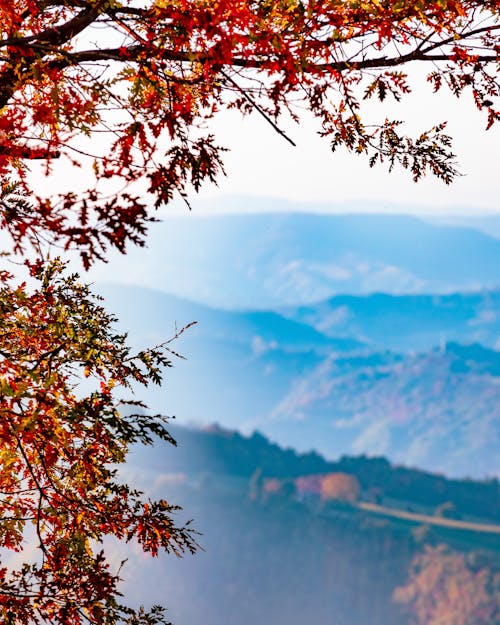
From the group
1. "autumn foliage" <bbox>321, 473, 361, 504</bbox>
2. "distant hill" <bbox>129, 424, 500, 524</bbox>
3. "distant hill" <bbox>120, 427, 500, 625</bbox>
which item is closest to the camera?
"distant hill" <bbox>120, 427, 500, 625</bbox>

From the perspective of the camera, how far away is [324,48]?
5.76 m

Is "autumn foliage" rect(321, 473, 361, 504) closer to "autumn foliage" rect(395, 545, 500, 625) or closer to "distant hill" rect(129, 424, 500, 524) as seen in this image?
"distant hill" rect(129, 424, 500, 524)

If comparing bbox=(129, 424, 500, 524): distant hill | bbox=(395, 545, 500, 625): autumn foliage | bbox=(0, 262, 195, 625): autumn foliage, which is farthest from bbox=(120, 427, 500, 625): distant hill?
bbox=(0, 262, 195, 625): autumn foliage

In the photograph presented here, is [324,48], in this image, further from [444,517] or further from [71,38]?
[444,517]

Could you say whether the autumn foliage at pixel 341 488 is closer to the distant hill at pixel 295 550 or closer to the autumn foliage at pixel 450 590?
the distant hill at pixel 295 550

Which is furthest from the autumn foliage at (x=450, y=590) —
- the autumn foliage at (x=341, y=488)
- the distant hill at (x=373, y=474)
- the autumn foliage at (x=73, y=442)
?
the autumn foliage at (x=73, y=442)

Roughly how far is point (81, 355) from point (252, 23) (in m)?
2.88

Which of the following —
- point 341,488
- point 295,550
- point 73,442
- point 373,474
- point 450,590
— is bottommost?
point 450,590

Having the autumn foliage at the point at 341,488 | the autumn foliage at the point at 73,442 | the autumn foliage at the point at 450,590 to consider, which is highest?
the autumn foliage at the point at 341,488

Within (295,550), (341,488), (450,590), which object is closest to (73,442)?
(450,590)

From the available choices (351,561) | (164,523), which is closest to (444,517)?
(351,561)

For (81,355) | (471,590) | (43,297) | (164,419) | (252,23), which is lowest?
(471,590)

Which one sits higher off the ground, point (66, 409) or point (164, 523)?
point (66, 409)

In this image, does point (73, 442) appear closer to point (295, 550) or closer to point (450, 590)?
point (450, 590)
